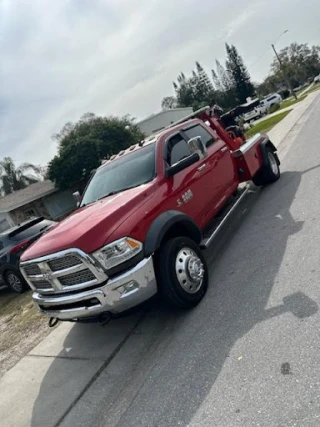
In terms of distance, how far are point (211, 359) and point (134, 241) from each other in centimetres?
136

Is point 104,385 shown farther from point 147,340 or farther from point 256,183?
point 256,183

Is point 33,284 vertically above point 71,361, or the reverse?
point 33,284

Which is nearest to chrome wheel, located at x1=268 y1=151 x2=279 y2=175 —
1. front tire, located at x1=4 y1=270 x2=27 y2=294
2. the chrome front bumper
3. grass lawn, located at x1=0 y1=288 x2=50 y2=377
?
the chrome front bumper

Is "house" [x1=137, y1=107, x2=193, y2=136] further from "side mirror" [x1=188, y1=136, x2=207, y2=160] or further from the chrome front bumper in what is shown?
the chrome front bumper

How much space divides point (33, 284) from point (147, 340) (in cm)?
151

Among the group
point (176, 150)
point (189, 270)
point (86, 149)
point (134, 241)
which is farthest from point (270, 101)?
point (134, 241)

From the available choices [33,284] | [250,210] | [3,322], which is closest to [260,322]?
[33,284]

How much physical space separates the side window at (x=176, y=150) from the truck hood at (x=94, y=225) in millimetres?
816

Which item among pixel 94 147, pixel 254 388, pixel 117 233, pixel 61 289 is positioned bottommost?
pixel 254 388

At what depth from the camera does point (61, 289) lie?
Answer: 13.0 feet

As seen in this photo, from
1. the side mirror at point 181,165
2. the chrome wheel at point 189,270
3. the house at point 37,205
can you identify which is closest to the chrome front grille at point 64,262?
the chrome wheel at point 189,270

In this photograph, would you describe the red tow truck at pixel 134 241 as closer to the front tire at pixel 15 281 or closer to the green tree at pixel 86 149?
the front tire at pixel 15 281

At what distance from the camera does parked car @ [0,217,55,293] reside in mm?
8586

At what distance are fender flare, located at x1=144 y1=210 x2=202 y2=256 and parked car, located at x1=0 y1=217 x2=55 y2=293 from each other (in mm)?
5199
